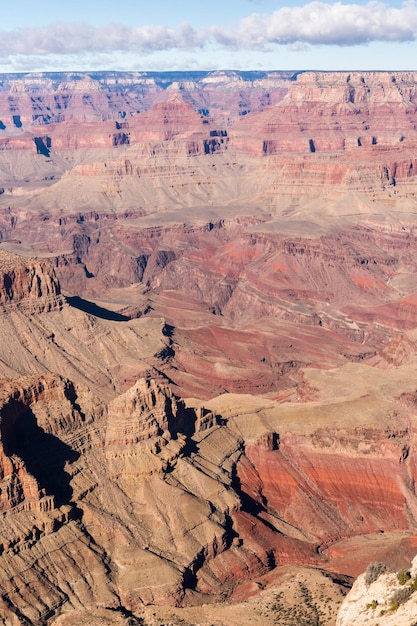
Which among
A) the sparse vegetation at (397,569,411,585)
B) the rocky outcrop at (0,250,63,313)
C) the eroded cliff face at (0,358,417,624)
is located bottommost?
the eroded cliff face at (0,358,417,624)

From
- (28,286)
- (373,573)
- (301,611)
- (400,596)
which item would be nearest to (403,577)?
(400,596)

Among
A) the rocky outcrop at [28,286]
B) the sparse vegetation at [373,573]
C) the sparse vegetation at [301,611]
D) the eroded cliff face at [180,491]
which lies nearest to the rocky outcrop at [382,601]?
the sparse vegetation at [373,573]

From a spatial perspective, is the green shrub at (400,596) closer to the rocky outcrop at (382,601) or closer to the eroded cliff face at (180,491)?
the rocky outcrop at (382,601)

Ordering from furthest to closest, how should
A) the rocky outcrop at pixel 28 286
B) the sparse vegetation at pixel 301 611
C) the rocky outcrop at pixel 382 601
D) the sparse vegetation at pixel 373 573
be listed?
the rocky outcrop at pixel 28 286, the sparse vegetation at pixel 301 611, the sparse vegetation at pixel 373 573, the rocky outcrop at pixel 382 601

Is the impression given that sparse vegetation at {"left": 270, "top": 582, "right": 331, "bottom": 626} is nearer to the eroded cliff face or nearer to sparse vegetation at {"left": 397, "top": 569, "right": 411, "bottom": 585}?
the eroded cliff face

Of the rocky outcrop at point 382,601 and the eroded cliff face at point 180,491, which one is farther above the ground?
the rocky outcrop at point 382,601

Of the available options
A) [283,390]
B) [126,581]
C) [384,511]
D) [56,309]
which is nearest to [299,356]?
[283,390]

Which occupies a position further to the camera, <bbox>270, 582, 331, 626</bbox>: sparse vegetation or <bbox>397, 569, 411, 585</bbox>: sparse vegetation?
<bbox>270, 582, 331, 626</bbox>: sparse vegetation

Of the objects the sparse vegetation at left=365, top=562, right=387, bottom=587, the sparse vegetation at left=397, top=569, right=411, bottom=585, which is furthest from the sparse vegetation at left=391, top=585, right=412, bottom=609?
the sparse vegetation at left=365, top=562, right=387, bottom=587

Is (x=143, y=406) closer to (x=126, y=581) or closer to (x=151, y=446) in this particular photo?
(x=151, y=446)

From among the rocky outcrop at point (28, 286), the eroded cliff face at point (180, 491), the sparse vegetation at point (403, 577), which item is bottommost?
the eroded cliff face at point (180, 491)

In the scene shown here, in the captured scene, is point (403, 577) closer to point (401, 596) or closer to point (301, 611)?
point (401, 596)
